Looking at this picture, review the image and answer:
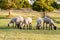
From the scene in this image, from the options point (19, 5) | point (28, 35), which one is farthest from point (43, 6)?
point (28, 35)

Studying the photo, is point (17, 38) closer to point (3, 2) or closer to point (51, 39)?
point (51, 39)

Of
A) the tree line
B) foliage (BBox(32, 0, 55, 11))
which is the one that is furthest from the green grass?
foliage (BBox(32, 0, 55, 11))

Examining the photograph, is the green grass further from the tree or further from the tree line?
the tree

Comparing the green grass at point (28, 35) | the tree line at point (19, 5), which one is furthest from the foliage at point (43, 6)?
the green grass at point (28, 35)

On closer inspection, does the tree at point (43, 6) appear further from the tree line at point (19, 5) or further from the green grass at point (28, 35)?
the green grass at point (28, 35)

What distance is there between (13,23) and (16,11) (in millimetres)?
25484

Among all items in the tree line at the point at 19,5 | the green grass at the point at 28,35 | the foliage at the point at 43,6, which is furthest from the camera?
the foliage at the point at 43,6

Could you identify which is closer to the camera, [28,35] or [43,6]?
[28,35]

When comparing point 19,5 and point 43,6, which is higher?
point 19,5

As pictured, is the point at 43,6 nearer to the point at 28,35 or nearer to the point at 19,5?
the point at 19,5

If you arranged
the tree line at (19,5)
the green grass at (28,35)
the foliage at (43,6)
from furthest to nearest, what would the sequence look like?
1. the foliage at (43,6)
2. the tree line at (19,5)
3. the green grass at (28,35)

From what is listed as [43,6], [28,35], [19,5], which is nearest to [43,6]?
[43,6]

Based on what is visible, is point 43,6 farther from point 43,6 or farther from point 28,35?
point 28,35

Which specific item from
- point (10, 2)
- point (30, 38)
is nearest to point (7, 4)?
point (10, 2)
